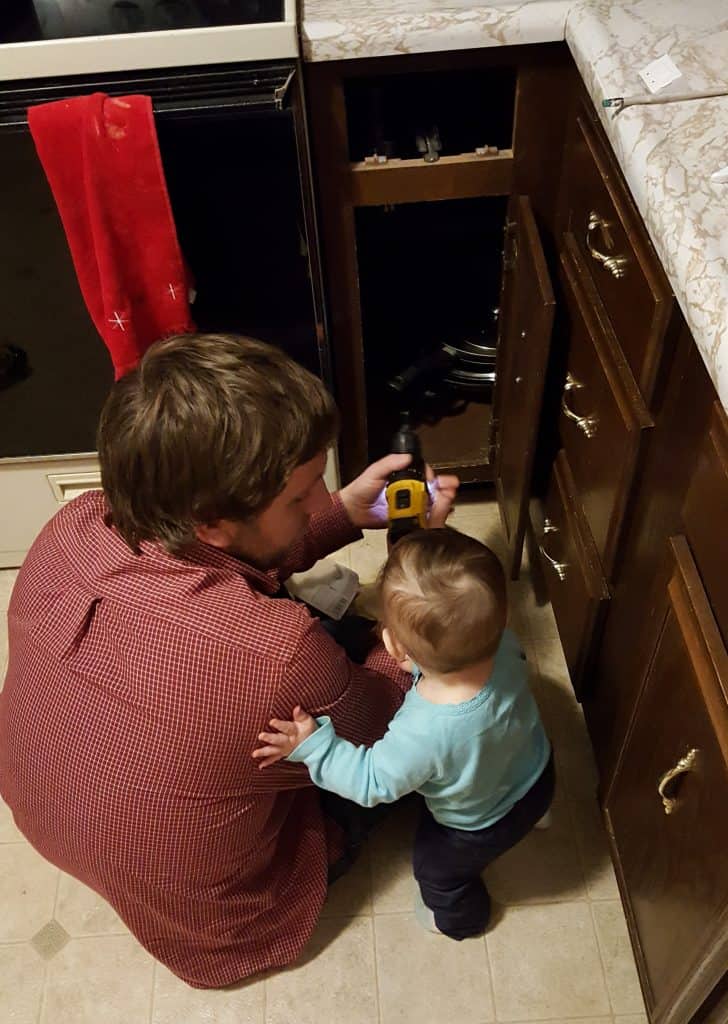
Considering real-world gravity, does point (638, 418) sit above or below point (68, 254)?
below

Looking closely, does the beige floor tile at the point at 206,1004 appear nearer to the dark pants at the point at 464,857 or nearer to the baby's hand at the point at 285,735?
the dark pants at the point at 464,857

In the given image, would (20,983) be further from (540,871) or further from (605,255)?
(605,255)

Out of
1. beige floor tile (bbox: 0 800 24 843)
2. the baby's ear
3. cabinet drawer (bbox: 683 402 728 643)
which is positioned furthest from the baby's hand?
beige floor tile (bbox: 0 800 24 843)

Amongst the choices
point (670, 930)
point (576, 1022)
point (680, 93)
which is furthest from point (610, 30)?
point (576, 1022)

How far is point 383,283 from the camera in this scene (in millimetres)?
1779

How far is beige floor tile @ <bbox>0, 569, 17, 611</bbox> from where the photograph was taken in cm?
168

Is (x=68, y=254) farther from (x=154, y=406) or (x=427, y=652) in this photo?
(x=427, y=652)

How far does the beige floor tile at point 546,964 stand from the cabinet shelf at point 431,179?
106cm

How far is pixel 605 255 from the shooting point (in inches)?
40.3

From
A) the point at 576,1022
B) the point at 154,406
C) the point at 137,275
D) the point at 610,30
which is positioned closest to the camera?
the point at 154,406

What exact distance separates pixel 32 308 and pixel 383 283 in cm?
73

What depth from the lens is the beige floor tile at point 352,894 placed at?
1.25 meters

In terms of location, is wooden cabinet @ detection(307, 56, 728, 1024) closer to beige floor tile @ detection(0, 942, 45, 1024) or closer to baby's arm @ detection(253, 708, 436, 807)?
baby's arm @ detection(253, 708, 436, 807)

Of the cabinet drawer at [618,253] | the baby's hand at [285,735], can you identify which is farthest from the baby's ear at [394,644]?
the cabinet drawer at [618,253]
